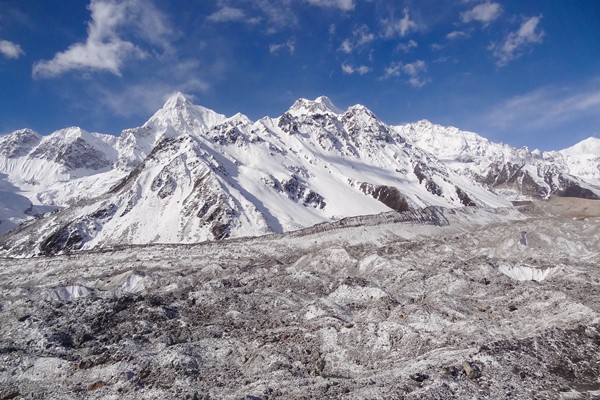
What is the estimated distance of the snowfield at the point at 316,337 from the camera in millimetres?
21484

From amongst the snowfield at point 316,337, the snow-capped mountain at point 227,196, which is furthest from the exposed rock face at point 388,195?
the snowfield at point 316,337

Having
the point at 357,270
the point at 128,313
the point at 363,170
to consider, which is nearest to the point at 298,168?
the point at 363,170

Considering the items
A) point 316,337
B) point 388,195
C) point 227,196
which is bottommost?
point 316,337

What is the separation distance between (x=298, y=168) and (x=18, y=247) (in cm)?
9261

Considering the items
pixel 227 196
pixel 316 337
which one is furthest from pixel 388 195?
pixel 316 337

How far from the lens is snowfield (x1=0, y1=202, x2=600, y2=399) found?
21.5 meters

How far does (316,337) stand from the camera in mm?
28406

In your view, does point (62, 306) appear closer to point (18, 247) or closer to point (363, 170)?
point (18, 247)

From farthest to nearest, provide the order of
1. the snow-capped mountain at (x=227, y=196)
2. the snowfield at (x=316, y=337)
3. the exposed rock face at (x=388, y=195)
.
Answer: the exposed rock face at (x=388, y=195) < the snow-capped mountain at (x=227, y=196) < the snowfield at (x=316, y=337)

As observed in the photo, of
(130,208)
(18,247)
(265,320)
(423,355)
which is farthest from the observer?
(130,208)

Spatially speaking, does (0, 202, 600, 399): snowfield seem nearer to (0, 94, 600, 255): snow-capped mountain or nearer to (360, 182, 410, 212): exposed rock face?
(0, 94, 600, 255): snow-capped mountain

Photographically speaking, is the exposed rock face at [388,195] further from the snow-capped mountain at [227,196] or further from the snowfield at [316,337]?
the snowfield at [316,337]

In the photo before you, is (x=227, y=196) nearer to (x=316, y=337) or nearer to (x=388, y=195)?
(x=388, y=195)

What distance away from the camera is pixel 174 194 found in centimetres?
13088
